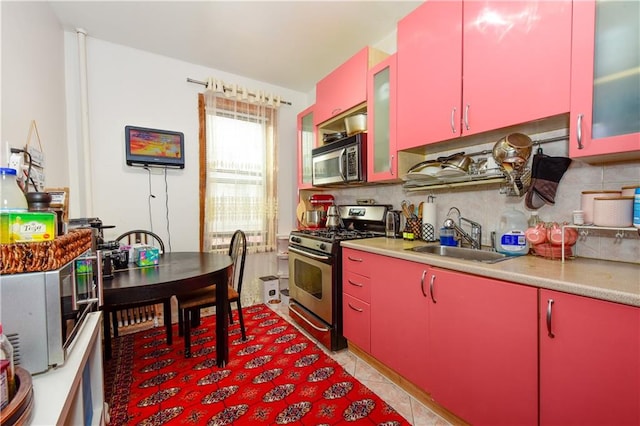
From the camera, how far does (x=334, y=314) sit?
217cm

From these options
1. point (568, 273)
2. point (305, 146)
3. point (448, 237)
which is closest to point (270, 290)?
point (305, 146)

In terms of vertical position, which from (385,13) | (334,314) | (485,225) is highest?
(385,13)

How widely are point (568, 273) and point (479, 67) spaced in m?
1.14

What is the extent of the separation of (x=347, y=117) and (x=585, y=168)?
1778 mm

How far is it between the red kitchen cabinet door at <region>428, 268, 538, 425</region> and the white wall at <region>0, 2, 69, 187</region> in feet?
7.66

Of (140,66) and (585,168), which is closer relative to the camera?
(585,168)

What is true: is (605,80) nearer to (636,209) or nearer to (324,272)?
(636,209)

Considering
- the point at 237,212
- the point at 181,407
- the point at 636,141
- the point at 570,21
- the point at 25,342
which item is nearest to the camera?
the point at 25,342

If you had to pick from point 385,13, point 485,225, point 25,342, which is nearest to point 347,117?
point 385,13

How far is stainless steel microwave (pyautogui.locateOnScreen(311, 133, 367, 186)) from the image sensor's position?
93.2 inches

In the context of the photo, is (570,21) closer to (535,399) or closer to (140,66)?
(535,399)

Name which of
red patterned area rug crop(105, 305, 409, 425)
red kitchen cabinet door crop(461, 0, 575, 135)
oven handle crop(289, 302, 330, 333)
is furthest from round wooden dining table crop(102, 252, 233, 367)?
red kitchen cabinet door crop(461, 0, 575, 135)

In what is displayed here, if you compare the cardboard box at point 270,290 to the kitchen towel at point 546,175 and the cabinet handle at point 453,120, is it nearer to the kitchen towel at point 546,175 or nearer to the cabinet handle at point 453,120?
A: the cabinet handle at point 453,120

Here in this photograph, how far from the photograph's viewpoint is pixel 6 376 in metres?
0.56
